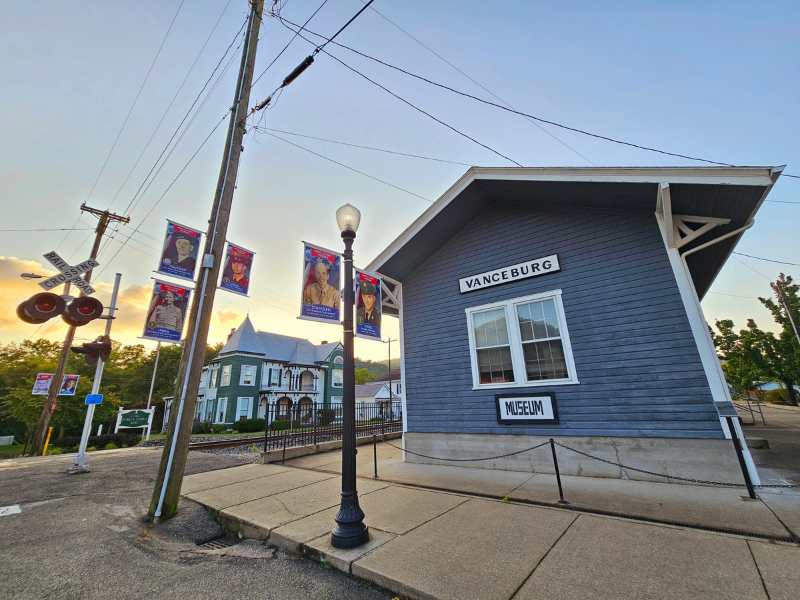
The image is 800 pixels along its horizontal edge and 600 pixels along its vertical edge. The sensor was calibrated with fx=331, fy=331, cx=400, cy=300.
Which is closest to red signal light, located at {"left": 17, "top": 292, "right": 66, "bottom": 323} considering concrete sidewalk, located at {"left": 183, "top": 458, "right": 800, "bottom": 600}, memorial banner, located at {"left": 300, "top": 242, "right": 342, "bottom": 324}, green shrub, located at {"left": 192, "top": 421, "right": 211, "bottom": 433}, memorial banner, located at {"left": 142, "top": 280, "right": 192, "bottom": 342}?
memorial banner, located at {"left": 142, "top": 280, "right": 192, "bottom": 342}

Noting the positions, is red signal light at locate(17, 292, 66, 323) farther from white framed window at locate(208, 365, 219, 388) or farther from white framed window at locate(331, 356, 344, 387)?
white framed window at locate(331, 356, 344, 387)

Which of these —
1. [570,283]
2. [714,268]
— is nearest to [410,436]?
[570,283]

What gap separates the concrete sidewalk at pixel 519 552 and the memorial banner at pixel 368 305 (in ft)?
14.1

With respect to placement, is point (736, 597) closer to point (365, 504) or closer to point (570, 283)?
point (365, 504)

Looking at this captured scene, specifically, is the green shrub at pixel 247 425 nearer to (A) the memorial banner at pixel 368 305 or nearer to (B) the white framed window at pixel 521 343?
(A) the memorial banner at pixel 368 305

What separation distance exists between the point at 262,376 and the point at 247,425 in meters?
6.18

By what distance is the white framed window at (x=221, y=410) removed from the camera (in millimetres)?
33281

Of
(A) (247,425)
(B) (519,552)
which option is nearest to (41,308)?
(B) (519,552)

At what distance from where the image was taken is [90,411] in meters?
9.95

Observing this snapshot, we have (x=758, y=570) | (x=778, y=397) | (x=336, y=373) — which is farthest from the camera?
(x=336, y=373)

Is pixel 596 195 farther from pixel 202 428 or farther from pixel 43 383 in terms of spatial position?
pixel 202 428

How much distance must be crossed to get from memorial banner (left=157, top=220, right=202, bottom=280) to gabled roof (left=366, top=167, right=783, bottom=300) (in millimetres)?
4398

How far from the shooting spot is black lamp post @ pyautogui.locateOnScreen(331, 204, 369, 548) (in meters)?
4.13

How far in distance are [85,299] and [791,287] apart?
155ft
